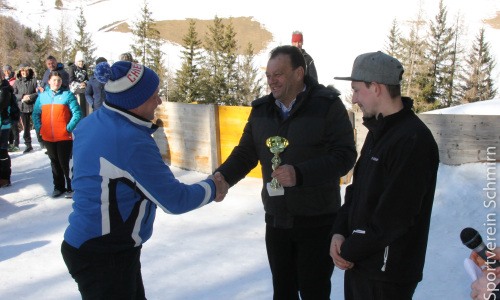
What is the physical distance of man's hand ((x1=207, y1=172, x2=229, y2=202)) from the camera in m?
2.85

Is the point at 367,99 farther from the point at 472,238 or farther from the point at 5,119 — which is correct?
the point at 5,119

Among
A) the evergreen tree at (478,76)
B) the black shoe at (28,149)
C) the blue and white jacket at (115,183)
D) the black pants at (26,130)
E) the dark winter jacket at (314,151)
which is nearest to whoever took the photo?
the blue and white jacket at (115,183)

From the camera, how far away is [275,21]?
117500mm

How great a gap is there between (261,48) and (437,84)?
204 feet

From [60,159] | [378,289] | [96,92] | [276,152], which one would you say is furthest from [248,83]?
[378,289]

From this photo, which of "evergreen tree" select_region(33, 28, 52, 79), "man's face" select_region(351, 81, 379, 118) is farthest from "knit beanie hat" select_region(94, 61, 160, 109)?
→ "evergreen tree" select_region(33, 28, 52, 79)

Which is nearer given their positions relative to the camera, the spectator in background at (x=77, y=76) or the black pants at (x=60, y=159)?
the black pants at (x=60, y=159)

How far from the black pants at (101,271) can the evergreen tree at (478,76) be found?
57225 mm

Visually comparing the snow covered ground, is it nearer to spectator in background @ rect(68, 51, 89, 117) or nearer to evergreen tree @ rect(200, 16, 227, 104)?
spectator in background @ rect(68, 51, 89, 117)

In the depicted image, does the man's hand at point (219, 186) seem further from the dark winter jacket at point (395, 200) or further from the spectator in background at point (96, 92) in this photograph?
the spectator in background at point (96, 92)

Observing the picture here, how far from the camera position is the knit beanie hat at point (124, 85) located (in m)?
2.37

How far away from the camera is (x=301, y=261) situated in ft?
9.48

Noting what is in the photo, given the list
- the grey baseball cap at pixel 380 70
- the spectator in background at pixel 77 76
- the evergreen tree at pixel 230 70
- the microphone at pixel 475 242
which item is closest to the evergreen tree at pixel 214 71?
the evergreen tree at pixel 230 70

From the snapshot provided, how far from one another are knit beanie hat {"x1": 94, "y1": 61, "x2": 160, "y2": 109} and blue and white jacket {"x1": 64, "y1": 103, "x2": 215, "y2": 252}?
58 millimetres
